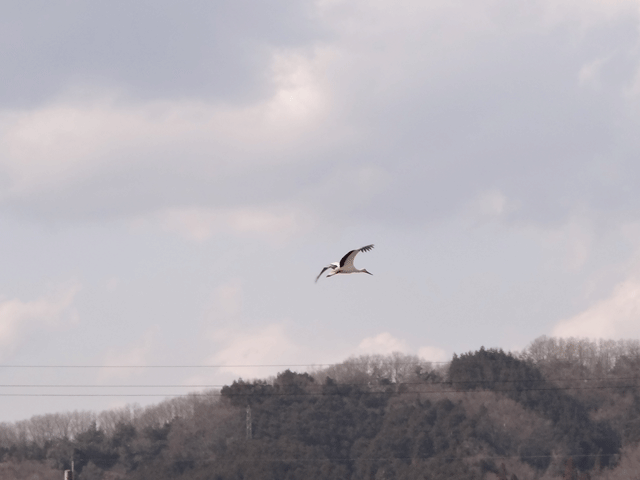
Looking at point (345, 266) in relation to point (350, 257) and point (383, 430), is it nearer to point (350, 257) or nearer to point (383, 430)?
point (350, 257)

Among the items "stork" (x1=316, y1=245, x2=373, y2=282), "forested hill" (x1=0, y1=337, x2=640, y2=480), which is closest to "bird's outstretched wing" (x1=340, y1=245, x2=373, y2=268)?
"stork" (x1=316, y1=245, x2=373, y2=282)

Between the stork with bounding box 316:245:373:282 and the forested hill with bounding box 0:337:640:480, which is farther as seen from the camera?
the forested hill with bounding box 0:337:640:480

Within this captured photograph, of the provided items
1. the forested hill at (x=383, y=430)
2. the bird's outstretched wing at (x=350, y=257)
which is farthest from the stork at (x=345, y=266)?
the forested hill at (x=383, y=430)

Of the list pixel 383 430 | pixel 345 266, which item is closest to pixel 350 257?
pixel 345 266

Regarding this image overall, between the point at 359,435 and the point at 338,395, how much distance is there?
586 centimetres

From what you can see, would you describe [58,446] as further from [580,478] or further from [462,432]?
[580,478]

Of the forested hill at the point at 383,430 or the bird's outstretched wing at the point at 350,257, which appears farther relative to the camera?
the forested hill at the point at 383,430

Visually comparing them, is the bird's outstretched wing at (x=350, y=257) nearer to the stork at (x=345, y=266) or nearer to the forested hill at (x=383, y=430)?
the stork at (x=345, y=266)

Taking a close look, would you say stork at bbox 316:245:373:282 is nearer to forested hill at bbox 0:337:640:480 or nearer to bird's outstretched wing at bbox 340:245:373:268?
bird's outstretched wing at bbox 340:245:373:268

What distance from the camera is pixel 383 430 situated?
9375 cm

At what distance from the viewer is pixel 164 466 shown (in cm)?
8919

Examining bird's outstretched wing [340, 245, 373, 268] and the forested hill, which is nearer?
bird's outstretched wing [340, 245, 373, 268]

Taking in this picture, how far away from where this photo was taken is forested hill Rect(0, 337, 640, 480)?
8606 cm

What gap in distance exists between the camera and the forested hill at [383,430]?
3388 inches
